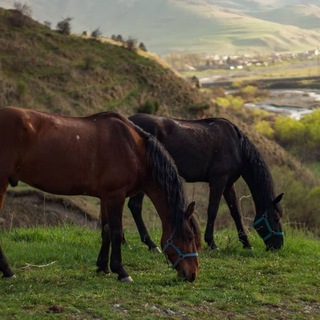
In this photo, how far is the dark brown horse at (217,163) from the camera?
1092 centimetres

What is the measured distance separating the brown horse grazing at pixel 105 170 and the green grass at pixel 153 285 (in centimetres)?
41

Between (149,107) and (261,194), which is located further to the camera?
(149,107)

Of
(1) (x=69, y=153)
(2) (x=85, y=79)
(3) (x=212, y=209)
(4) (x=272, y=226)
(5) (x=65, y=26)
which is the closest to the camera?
(1) (x=69, y=153)

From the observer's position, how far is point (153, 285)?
8.09m

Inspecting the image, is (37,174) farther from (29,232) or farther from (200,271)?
(29,232)

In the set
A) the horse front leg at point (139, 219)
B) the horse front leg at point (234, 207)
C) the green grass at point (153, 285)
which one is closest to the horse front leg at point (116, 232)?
the green grass at point (153, 285)

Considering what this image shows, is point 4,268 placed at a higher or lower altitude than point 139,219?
higher

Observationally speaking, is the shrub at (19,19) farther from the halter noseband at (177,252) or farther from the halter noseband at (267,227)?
the halter noseband at (177,252)

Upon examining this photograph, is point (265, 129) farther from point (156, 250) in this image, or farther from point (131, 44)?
point (156, 250)

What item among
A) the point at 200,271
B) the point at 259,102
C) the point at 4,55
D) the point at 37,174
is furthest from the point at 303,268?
the point at 259,102

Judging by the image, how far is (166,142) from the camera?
11.0 m

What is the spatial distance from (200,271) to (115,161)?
1966 millimetres

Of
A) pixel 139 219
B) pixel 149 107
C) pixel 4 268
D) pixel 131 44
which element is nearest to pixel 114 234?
pixel 4 268

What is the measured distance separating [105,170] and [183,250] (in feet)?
4.32
